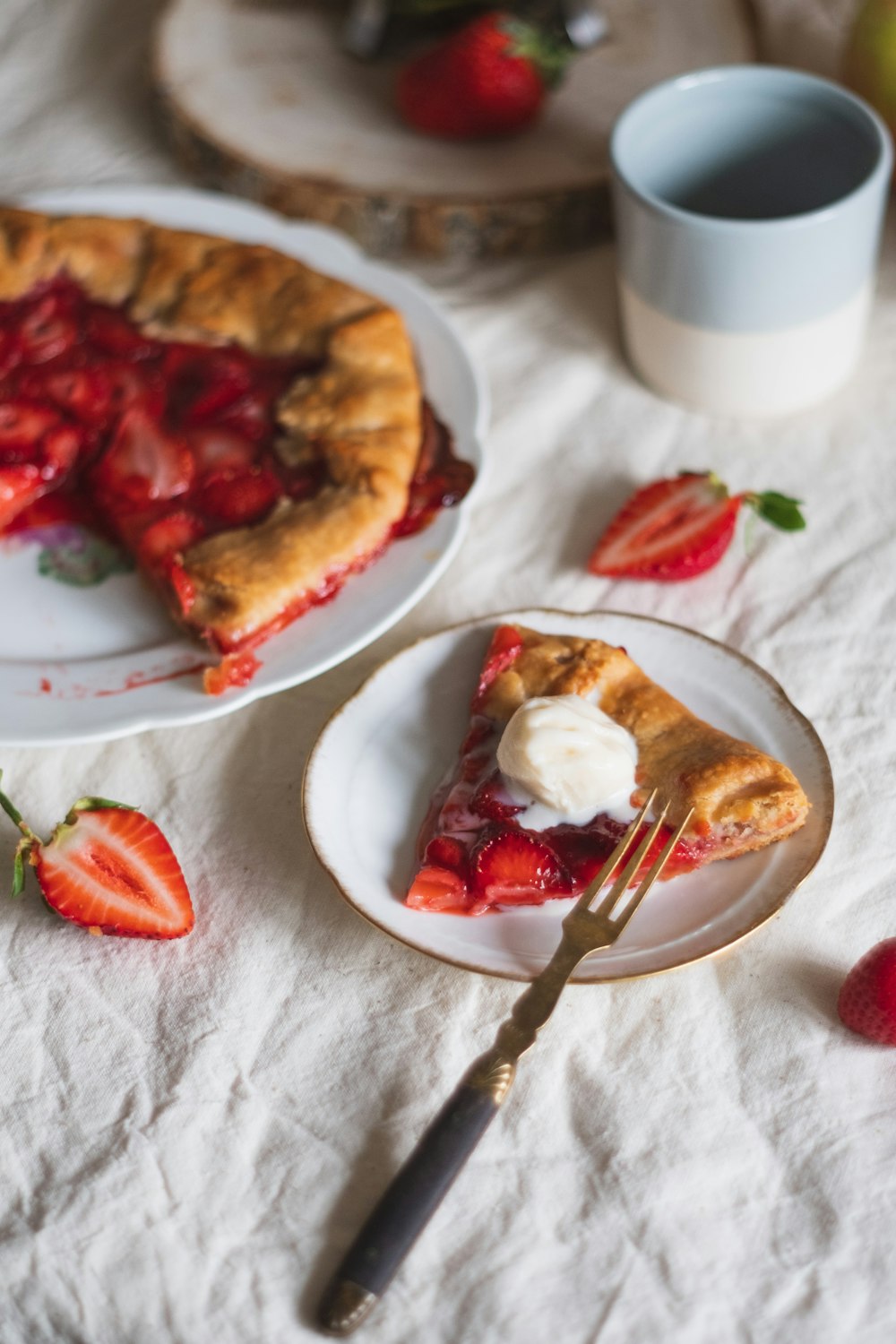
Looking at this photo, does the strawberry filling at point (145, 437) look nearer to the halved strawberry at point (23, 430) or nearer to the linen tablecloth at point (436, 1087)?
the halved strawberry at point (23, 430)

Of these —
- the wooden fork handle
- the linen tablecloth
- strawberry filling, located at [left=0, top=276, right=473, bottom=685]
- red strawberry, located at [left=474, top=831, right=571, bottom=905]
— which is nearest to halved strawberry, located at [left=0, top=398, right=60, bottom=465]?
strawberry filling, located at [left=0, top=276, right=473, bottom=685]

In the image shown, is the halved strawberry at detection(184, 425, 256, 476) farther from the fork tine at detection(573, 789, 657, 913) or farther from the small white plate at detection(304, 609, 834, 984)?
the fork tine at detection(573, 789, 657, 913)

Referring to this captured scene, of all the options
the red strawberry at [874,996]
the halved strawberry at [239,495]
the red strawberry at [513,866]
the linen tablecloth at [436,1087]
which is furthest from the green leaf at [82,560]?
the red strawberry at [874,996]

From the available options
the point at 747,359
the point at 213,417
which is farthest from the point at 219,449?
the point at 747,359

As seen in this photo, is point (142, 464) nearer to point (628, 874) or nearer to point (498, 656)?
point (498, 656)

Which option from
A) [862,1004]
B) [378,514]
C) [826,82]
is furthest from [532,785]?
[826,82]

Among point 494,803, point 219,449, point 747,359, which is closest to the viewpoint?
point 494,803
